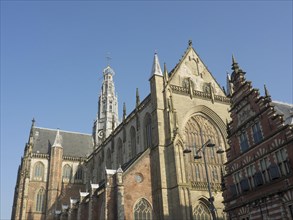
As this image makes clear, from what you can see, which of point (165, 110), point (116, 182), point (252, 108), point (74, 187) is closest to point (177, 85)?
point (165, 110)

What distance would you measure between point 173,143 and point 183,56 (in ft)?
43.5

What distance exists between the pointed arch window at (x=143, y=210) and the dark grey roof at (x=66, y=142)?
107 ft

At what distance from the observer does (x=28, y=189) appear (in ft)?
178

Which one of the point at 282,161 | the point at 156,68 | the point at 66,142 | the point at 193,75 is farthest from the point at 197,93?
the point at 66,142

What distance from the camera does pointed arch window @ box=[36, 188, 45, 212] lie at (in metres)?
54.0

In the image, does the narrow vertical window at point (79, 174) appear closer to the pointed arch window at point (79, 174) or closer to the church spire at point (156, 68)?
the pointed arch window at point (79, 174)

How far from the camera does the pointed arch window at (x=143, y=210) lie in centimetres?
3036

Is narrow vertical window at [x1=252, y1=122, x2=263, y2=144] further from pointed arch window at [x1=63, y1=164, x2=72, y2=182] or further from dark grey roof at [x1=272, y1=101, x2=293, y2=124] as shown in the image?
pointed arch window at [x1=63, y1=164, x2=72, y2=182]

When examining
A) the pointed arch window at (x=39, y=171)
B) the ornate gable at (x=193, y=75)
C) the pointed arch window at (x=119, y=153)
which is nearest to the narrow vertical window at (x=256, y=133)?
the ornate gable at (x=193, y=75)

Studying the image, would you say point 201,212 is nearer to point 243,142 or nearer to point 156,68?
point 243,142

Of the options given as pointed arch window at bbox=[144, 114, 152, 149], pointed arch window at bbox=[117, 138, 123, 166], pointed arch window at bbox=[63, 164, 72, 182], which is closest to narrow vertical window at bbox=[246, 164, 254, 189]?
pointed arch window at bbox=[144, 114, 152, 149]

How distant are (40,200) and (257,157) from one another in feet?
147

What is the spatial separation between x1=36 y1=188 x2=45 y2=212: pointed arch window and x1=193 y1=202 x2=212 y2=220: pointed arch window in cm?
3317

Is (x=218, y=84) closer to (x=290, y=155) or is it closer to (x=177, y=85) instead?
(x=177, y=85)
